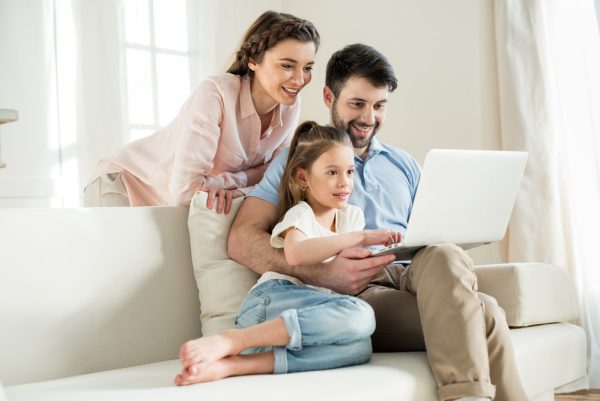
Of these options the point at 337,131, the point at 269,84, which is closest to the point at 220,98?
the point at 269,84

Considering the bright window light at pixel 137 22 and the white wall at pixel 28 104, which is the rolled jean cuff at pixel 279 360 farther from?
the bright window light at pixel 137 22

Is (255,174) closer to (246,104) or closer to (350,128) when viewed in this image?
(246,104)

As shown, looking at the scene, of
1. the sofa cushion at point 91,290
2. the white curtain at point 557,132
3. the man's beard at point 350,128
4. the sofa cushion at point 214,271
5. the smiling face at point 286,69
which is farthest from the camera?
the white curtain at point 557,132

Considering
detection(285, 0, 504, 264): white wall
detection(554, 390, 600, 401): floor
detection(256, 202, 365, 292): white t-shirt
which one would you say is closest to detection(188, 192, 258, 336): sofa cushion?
detection(256, 202, 365, 292): white t-shirt

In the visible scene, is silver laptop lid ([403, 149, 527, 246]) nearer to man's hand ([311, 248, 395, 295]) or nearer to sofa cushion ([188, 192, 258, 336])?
man's hand ([311, 248, 395, 295])

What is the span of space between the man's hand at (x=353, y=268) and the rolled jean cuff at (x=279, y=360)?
29 cm

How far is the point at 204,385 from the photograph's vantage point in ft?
5.04

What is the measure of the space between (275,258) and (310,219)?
131 millimetres

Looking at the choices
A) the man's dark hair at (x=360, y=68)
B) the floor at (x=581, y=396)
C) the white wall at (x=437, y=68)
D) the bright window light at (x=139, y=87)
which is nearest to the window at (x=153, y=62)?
the bright window light at (x=139, y=87)

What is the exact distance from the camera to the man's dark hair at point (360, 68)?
7.53 feet

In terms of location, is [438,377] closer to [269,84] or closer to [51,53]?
[269,84]

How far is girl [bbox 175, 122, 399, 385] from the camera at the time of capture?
165cm

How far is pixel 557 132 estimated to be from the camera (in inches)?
139

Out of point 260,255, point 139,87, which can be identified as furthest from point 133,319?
point 139,87
